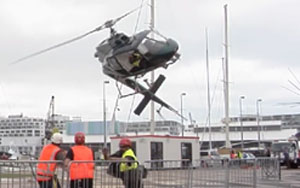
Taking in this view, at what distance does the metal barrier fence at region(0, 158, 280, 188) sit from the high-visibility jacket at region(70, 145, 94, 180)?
53 millimetres

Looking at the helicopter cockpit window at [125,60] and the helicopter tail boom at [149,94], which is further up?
the helicopter cockpit window at [125,60]

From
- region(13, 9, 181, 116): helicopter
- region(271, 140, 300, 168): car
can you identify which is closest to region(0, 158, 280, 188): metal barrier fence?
region(13, 9, 181, 116): helicopter

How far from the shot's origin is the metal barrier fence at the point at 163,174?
31.2 ft

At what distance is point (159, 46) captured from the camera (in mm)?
17109

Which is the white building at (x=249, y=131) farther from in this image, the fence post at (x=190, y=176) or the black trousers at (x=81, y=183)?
the black trousers at (x=81, y=183)

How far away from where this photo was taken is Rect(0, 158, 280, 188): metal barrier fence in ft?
31.2

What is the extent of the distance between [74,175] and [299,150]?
109 ft

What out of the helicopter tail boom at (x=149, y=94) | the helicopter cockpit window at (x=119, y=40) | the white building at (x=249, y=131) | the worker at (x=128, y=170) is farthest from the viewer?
the white building at (x=249, y=131)

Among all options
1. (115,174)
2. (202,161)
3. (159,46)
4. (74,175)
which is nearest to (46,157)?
(74,175)

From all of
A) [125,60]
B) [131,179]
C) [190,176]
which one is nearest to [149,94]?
[125,60]

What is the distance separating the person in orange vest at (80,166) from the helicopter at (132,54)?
7112 millimetres

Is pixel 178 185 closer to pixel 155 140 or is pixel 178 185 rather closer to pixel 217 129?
→ pixel 155 140

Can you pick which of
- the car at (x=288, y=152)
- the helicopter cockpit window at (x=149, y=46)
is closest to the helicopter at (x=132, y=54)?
the helicopter cockpit window at (x=149, y=46)

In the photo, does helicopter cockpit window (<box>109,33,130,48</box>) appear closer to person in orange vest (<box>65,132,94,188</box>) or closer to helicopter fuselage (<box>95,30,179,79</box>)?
helicopter fuselage (<box>95,30,179,79</box>)
